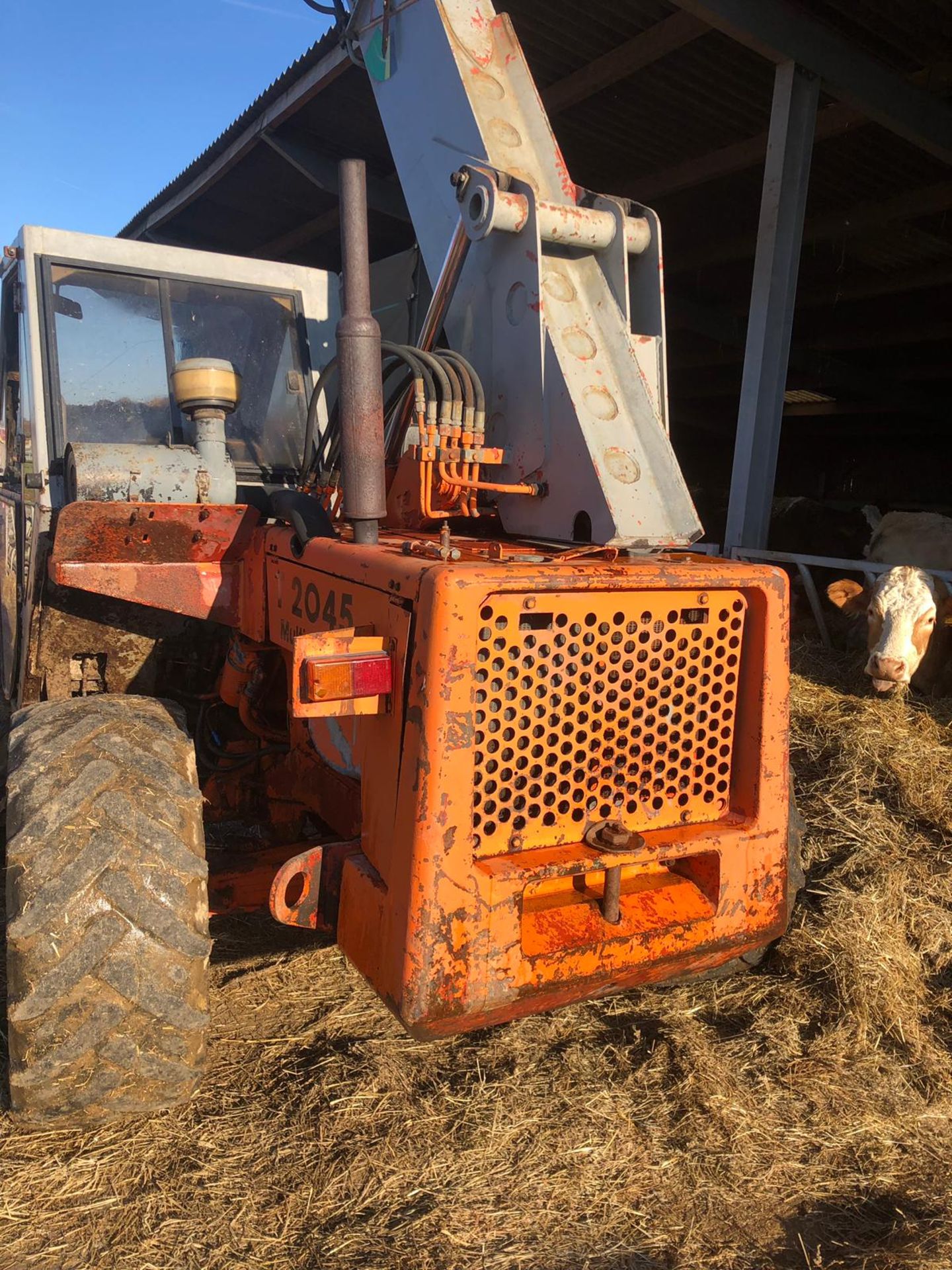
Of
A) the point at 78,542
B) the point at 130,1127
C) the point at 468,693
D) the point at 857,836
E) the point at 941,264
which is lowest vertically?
the point at 130,1127

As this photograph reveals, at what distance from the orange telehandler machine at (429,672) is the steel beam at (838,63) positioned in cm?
351

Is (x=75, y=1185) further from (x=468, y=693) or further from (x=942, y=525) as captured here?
(x=942, y=525)

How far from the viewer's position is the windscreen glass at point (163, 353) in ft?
13.2

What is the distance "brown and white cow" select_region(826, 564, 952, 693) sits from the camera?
16.3ft

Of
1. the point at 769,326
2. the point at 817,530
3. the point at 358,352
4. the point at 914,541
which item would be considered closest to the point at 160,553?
the point at 358,352

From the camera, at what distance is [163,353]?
13.6ft

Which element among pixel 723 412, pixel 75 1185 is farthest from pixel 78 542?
pixel 723 412

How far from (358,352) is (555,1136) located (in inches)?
83.1

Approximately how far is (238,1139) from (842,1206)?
5.04 ft

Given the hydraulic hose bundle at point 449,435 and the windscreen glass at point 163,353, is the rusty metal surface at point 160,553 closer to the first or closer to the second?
the hydraulic hose bundle at point 449,435

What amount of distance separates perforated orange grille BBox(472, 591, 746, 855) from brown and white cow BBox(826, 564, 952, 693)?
109 inches

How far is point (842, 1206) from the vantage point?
233 cm

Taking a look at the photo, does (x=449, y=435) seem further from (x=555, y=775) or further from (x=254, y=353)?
(x=254, y=353)

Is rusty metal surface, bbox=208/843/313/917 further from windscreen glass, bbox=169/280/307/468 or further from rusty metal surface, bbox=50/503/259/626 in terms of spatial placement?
windscreen glass, bbox=169/280/307/468
